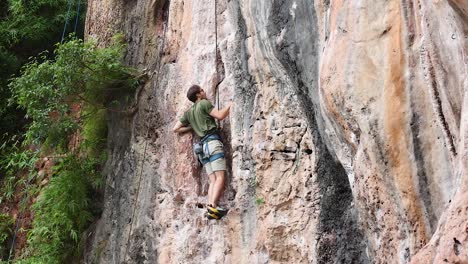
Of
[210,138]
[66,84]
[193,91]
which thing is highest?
[66,84]

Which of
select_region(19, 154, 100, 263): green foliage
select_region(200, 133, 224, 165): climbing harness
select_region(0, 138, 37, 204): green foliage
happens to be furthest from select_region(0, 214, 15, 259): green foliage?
select_region(200, 133, 224, 165): climbing harness

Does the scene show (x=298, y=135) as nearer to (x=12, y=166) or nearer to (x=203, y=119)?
(x=203, y=119)

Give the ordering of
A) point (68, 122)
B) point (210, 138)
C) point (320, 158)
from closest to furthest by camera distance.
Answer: point (320, 158) < point (210, 138) < point (68, 122)

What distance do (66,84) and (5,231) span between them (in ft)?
12.1

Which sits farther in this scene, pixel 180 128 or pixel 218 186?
pixel 180 128

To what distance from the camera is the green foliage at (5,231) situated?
36.8ft

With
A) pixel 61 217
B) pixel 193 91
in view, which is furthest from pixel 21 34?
pixel 193 91

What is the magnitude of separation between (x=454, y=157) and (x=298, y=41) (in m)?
2.55

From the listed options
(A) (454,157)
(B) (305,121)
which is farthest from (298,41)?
(A) (454,157)

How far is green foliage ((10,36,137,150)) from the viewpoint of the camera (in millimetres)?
9234

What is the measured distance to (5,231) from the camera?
1152cm

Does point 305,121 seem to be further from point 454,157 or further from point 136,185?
point 136,185

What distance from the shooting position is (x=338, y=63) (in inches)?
213

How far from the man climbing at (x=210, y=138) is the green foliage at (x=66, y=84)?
1.93 meters
